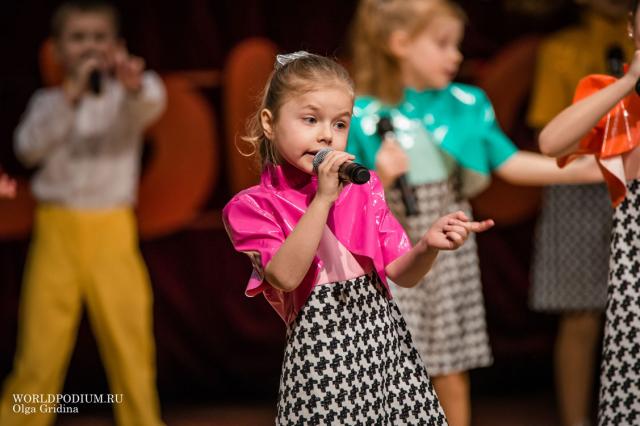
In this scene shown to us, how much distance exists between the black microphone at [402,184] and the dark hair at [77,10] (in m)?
1.11

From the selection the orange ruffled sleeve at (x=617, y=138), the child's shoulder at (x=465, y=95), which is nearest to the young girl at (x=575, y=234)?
the child's shoulder at (x=465, y=95)

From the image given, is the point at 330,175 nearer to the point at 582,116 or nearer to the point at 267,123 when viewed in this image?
the point at 267,123

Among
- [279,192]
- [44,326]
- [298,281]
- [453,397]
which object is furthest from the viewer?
[44,326]

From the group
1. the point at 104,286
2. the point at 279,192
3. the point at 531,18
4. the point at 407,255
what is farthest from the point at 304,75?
the point at 531,18

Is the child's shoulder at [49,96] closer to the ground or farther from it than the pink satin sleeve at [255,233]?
farther from it

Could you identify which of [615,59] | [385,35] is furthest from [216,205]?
[615,59]

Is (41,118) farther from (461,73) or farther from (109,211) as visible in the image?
(461,73)

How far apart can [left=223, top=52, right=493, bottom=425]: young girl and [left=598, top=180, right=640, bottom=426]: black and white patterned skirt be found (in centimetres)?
46

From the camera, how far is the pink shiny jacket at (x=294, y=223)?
1.88 m

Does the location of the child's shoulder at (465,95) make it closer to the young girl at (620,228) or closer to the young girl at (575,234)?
the young girl at (575,234)

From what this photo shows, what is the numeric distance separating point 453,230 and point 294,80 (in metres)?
0.39

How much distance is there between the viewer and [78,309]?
3379 mm

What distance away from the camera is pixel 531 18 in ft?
13.6

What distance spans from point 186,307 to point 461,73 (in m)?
1.35
